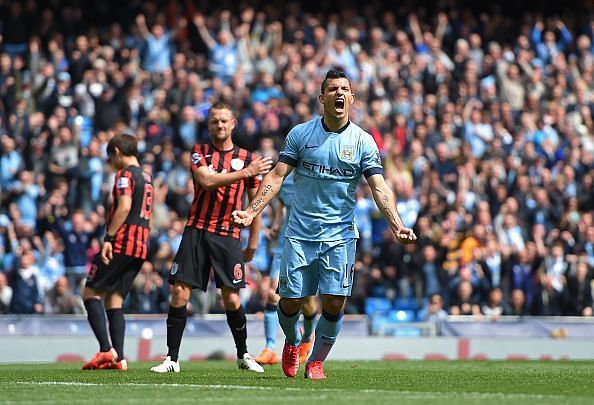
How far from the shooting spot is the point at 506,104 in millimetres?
24625

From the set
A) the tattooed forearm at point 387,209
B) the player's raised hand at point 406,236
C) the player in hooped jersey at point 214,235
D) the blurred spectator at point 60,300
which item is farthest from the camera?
the blurred spectator at point 60,300

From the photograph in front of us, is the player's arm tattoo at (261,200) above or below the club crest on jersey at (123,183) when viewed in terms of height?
below

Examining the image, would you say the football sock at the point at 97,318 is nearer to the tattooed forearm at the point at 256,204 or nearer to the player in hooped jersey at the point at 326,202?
the player in hooped jersey at the point at 326,202

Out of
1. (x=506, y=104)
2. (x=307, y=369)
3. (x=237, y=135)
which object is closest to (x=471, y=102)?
(x=506, y=104)

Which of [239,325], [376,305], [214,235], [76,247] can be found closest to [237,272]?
[214,235]

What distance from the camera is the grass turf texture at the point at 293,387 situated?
789cm

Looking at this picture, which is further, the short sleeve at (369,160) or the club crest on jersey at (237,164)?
the club crest on jersey at (237,164)

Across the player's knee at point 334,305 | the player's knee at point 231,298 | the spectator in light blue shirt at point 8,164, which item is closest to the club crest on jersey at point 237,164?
the player's knee at point 231,298

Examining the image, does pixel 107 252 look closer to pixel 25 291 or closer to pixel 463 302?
pixel 25 291

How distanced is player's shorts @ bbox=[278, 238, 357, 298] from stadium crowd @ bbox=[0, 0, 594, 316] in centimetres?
859

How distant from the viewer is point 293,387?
352 inches

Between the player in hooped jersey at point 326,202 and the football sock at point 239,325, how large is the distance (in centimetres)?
187

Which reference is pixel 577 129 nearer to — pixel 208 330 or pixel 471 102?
pixel 471 102

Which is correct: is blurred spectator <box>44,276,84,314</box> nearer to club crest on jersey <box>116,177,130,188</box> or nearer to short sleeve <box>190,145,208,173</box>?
club crest on jersey <box>116,177,130,188</box>
